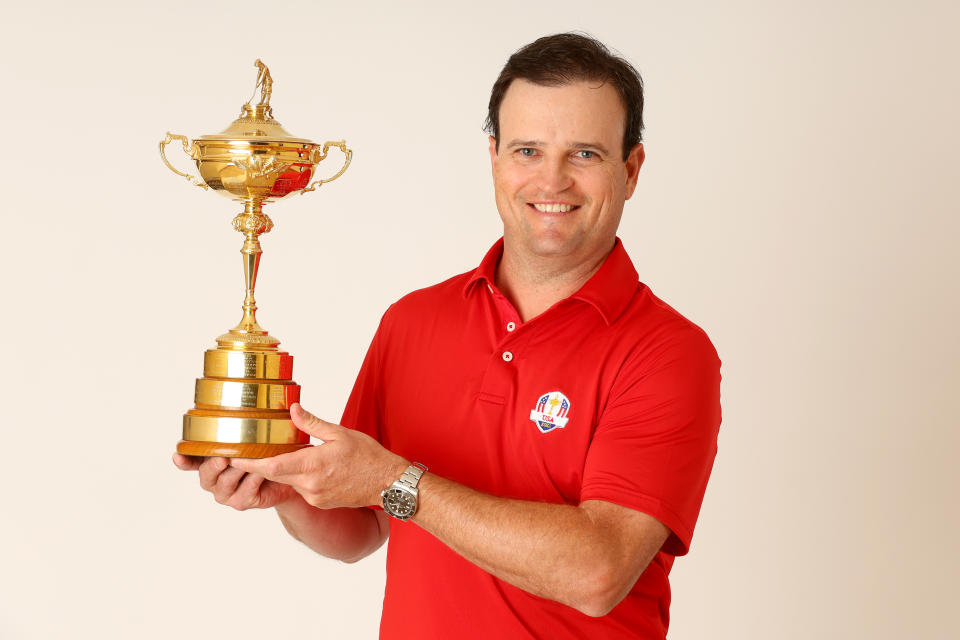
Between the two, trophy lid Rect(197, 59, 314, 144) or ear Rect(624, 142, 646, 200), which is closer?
trophy lid Rect(197, 59, 314, 144)

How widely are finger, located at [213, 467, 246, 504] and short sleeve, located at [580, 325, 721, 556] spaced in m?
0.70

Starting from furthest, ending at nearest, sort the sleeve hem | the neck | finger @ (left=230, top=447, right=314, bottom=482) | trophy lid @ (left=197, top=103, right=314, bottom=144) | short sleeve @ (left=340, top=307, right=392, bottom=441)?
1. short sleeve @ (left=340, top=307, right=392, bottom=441)
2. the neck
3. trophy lid @ (left=197, top=103, right=314, bottom=144)
4. the sleeve hem
5. finger @ (left=230, top=447, right=314, bottom=482)

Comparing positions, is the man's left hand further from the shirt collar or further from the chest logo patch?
the shirt collar

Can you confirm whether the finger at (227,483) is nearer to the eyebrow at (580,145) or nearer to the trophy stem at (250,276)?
the trophy stem at (250,276)

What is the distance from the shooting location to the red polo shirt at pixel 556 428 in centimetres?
242

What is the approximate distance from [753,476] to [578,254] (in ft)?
6.99

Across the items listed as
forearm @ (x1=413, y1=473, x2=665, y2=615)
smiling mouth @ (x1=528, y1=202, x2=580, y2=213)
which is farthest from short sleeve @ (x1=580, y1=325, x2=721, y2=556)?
smiling mouth @ (x1=528, y1=202, x2=580, y2=213)

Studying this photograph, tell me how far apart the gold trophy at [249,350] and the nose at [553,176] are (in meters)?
0.42

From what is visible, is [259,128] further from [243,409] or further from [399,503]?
[399,503]

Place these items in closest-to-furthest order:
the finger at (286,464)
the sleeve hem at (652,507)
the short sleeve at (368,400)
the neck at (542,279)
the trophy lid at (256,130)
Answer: the finger at (286,464)
the sleeve hem at (652,507)
the trophy lid at (256,130)
the neck at (542,279)
the short sleeve at (368,400)

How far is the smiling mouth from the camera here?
8.45 feet

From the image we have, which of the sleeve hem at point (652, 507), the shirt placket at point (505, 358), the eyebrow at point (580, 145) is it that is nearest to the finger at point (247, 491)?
the shirt placket at point (505, 358)

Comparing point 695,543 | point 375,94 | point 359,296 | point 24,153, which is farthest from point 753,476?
point 24,153

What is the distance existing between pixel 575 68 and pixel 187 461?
1163mm
